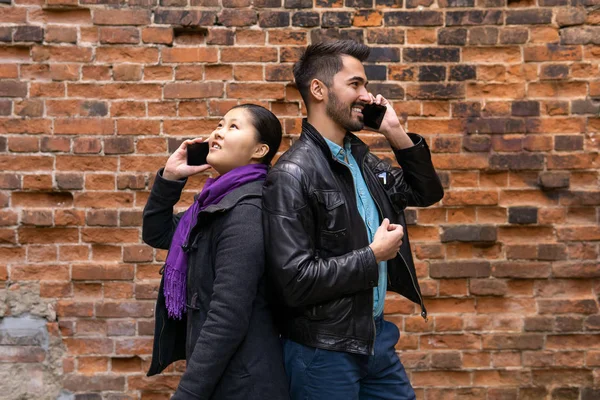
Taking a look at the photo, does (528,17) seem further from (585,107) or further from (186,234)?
(186,234)

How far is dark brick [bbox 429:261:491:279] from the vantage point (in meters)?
3.59

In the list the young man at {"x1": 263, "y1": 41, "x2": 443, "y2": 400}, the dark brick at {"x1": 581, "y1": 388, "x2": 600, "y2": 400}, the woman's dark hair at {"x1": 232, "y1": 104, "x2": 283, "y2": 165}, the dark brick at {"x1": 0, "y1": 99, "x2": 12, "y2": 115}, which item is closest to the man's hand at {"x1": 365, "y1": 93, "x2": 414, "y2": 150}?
the young man at {"x1": 263, "y1": 41, "x2": 443, "y2": 400}

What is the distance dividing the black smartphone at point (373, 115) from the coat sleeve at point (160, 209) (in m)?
0.78

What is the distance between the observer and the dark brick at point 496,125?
3.59 metres

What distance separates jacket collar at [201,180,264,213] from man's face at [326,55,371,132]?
41cm

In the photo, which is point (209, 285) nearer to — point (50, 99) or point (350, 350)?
point (350, 350)

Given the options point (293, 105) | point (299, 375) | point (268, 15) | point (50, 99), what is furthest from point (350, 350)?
point (50, 99)

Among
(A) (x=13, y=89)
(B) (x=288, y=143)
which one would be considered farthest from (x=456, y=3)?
(A) (x=13, y=89)

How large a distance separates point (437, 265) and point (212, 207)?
1.70 meters

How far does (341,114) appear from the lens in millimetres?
2488

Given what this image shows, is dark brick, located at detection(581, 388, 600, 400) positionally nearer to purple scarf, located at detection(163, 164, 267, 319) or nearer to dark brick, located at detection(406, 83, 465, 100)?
dark brick, located at detection(406, 83, 465, 100)

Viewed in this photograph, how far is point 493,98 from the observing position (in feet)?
11.8

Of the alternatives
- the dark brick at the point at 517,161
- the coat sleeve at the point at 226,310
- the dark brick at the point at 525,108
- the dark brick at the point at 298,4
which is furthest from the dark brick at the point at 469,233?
the coat sleeve at the point at 226,310

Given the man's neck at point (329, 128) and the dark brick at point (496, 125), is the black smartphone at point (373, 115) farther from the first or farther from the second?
the dark brick at point (496, 125)
